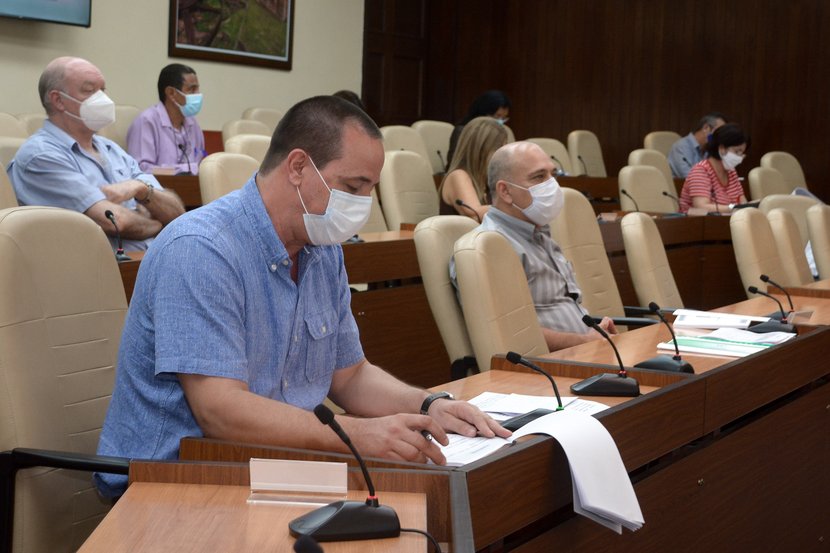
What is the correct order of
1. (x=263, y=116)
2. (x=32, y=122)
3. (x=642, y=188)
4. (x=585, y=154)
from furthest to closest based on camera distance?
(x=585, y=154)
(x=263, y=116)
(x=642, y=188)
(x=32, y=122)

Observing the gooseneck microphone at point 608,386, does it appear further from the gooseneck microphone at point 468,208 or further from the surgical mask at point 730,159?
the surgical mask at point 730,159

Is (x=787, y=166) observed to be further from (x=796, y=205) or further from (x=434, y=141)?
(x=434, y=141)

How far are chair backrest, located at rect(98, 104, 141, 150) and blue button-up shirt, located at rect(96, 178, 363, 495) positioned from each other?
453 centimetres

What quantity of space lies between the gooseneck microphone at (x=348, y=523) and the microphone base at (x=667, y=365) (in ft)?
4.06

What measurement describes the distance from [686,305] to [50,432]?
418 centimetres

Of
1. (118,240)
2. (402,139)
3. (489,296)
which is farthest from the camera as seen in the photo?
(402,139)

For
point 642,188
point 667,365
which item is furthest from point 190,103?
point 667,365

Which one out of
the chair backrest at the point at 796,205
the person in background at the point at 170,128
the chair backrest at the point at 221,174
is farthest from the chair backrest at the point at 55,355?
the chair backrest at the point at 796,205

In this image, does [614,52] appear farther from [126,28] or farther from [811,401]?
[811,401]

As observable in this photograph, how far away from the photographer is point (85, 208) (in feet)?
12.0

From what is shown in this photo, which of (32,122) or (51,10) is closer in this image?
(32,122)

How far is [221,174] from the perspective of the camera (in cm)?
401

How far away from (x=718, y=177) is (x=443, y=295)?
13.8 feet

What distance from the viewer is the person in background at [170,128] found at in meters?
5.88
